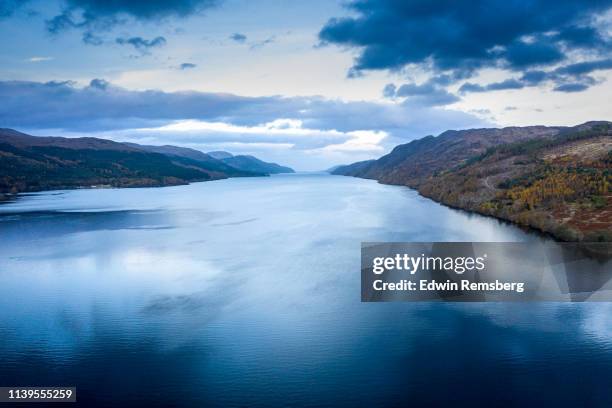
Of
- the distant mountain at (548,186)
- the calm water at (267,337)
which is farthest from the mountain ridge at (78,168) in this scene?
the distant mountain at (548,186)

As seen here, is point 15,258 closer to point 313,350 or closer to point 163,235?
point 163,235

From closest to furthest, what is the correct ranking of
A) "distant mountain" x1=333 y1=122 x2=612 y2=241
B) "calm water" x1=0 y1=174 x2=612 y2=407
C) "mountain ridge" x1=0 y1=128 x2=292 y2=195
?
"calm water" x1=0 y1=174 x2=612 y2=407 < "distant mountain" x1=333 y1=122 x2=612 y2=241 < "mountain ridge" x1=0 y1=128 x2=292 y2=195

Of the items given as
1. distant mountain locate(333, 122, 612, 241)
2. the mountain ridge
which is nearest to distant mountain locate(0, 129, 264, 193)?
the mountain ridge

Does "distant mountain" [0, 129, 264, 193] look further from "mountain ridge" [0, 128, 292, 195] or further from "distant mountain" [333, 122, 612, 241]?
"distant mountain" [333, 122, 612, 241]

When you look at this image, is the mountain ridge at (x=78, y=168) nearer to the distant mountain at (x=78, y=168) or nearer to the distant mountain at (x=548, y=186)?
the distant mountain at (x=78, y=168)

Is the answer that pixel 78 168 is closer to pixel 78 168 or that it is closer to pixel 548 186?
pixel 78 168

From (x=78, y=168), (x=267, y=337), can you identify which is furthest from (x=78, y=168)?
(x=267, y=337)
